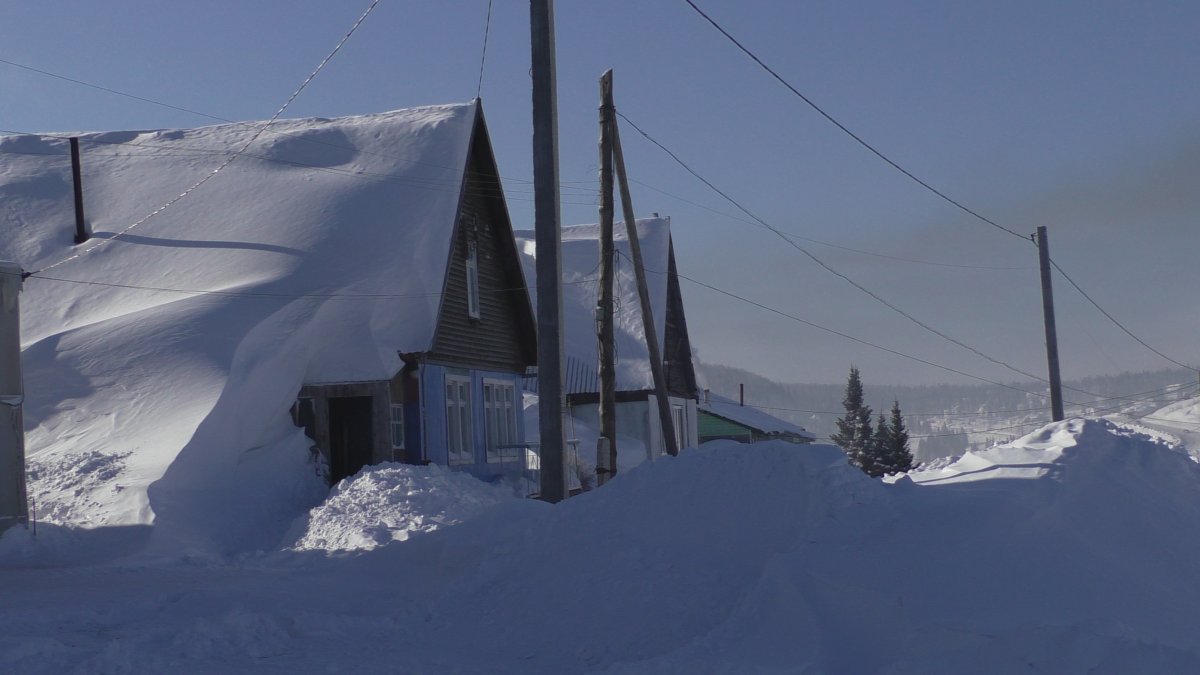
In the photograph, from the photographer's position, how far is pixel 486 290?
78.8ft

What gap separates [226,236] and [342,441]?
16.7 feet

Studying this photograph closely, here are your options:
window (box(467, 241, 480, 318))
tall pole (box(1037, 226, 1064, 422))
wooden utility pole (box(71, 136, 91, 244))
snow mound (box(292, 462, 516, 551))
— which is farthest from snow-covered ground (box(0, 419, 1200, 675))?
tall pole (box(1037, 226, 1064, 422))

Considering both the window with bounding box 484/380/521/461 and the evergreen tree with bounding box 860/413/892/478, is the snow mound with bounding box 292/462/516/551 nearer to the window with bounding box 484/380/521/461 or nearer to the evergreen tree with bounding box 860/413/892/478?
the window with bounding box 484/380/521/461

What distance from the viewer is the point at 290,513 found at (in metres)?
17.1

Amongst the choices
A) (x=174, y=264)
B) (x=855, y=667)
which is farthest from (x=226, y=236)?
(x=855, y=667)

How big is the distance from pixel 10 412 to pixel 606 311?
873 cm

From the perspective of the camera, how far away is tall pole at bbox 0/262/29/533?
1383 centimetres

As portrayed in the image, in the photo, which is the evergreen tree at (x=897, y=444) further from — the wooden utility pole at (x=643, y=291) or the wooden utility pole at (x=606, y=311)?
the wooden utility pole at (x=606, y=311)

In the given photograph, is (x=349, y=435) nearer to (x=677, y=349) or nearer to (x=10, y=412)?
(x=10, y=412)

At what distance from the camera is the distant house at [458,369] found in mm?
19344

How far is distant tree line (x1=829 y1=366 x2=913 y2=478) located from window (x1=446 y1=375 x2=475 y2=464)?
32.5m

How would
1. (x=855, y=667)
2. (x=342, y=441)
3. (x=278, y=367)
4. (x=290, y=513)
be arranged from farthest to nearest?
(x=342, y=441)
(x=278, y=367)
(x=290, y=513)
(x=855, y=667)

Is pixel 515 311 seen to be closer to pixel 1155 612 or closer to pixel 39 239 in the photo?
pixel 39 239

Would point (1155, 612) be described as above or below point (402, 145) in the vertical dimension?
below
